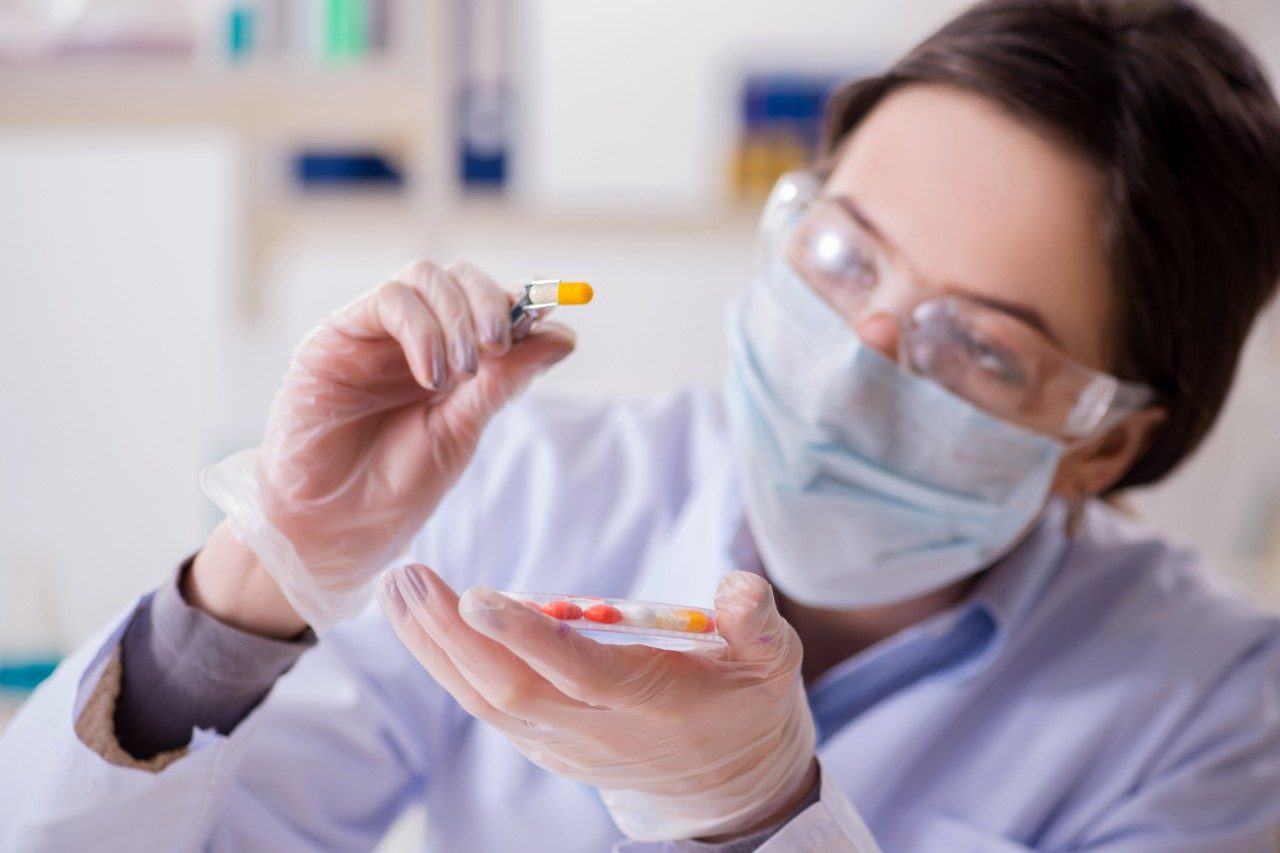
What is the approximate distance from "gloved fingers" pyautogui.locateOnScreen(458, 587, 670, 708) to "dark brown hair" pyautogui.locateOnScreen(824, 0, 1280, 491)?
71cm

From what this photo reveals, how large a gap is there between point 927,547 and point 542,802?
1.45ft

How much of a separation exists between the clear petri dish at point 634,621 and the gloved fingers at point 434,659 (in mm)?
57

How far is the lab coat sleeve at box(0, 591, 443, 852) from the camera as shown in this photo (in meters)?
0.84

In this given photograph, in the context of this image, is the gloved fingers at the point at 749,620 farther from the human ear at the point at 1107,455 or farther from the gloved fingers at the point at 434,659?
the human ear at the point at 1107,455

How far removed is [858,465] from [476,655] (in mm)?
570

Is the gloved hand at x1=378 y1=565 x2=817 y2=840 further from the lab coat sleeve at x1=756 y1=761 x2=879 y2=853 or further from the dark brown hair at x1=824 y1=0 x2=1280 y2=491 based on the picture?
the dark brown hair at x1=824 y1=0 x2=1280 y2=491

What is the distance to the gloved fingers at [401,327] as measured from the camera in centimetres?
77

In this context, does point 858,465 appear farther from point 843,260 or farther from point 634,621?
point 634,621

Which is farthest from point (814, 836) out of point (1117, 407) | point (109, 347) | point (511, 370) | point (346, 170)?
point (346, 170)

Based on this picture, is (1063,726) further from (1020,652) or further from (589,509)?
(589,509)

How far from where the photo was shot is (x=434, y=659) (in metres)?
0.66

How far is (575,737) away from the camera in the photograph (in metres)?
0.67

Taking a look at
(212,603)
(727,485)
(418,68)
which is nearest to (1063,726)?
(727,485)

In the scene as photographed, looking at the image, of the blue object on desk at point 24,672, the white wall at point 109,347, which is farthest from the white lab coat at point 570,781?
the white wall at point 109,347
